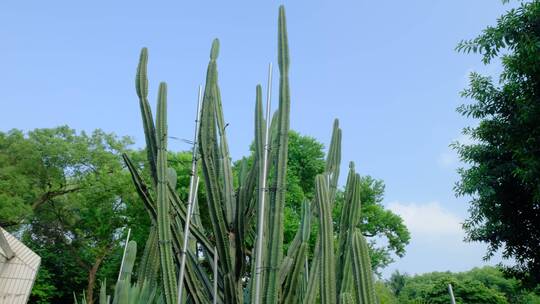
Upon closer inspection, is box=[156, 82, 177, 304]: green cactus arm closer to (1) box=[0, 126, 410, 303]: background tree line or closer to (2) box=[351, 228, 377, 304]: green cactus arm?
(2) box=[351, 228, 377, 304]: green cactus arm

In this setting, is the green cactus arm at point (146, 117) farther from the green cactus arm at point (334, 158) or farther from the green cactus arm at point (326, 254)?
the green cactus arm at point (334, 158)

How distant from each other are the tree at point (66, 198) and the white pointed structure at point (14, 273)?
5968mm

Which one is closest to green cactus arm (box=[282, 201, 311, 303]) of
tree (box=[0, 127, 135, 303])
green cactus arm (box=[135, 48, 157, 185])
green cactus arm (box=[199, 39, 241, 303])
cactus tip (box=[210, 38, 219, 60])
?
green cactus arm (box=[199, 39, 241, 303])

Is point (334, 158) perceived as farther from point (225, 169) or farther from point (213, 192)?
point (213, 192)

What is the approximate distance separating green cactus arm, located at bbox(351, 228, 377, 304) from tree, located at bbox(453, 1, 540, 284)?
4.62 metres

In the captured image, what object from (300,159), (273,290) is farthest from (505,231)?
(300,159)

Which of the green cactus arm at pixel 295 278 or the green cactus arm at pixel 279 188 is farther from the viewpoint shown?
the green cactus arm at pixel 295 278

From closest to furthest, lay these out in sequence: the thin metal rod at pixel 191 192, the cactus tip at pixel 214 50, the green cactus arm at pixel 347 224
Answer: the thin metal rod at pixel 191 192, the green cactus arm at pixel 347 224, the cactus tip at pixel 214 50

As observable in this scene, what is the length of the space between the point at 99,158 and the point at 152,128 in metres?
13.6

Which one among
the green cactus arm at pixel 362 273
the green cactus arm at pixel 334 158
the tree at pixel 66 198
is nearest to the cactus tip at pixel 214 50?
the green cactus arm at pixel 334 158

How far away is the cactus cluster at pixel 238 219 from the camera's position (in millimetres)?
2811

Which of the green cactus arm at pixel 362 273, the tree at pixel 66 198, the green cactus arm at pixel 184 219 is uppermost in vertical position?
the tree at pixel 66 198

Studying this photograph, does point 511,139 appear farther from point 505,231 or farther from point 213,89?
point 213,89

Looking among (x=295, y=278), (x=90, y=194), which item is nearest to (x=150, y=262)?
(x=295, y=278)
